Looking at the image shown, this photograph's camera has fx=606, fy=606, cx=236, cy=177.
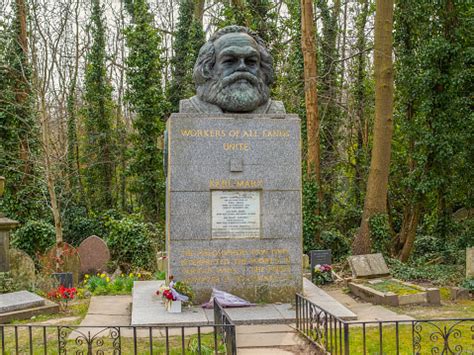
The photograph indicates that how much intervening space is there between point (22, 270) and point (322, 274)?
251 inches

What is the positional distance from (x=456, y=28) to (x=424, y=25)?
2.99ft

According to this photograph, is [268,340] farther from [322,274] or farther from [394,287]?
[322,274]

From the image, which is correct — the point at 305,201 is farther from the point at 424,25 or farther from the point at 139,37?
the point at 139,37

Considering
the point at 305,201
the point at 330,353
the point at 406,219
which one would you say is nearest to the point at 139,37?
the point at 305,201

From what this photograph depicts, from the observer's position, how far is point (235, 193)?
9.12 meters

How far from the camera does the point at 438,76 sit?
49.9 ft

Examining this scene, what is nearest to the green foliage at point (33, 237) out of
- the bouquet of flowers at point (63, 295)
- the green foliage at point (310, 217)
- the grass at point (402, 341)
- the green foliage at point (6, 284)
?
the green foliage at point (6, 284)

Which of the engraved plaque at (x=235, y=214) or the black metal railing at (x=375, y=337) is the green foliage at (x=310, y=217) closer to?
the engraved plaque at (x=235, y=214)

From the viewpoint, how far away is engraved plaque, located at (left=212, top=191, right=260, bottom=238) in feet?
29.8

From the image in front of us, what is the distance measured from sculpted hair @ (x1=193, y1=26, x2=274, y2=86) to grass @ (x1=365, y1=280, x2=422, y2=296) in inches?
158

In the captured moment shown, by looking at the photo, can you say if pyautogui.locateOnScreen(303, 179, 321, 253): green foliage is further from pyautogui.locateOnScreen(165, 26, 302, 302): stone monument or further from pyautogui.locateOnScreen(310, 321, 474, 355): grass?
pyautogui.locateOnScreen(310, 321, 474, 355): grass

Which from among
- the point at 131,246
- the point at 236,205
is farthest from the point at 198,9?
the point at 236,205

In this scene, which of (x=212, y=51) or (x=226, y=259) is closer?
(x=226, y=259)

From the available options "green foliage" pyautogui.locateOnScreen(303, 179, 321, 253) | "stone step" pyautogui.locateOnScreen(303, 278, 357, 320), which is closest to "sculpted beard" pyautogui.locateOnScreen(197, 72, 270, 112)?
"stone step" pyautogui.locateOnScreen(303, 278, 357, 320)
